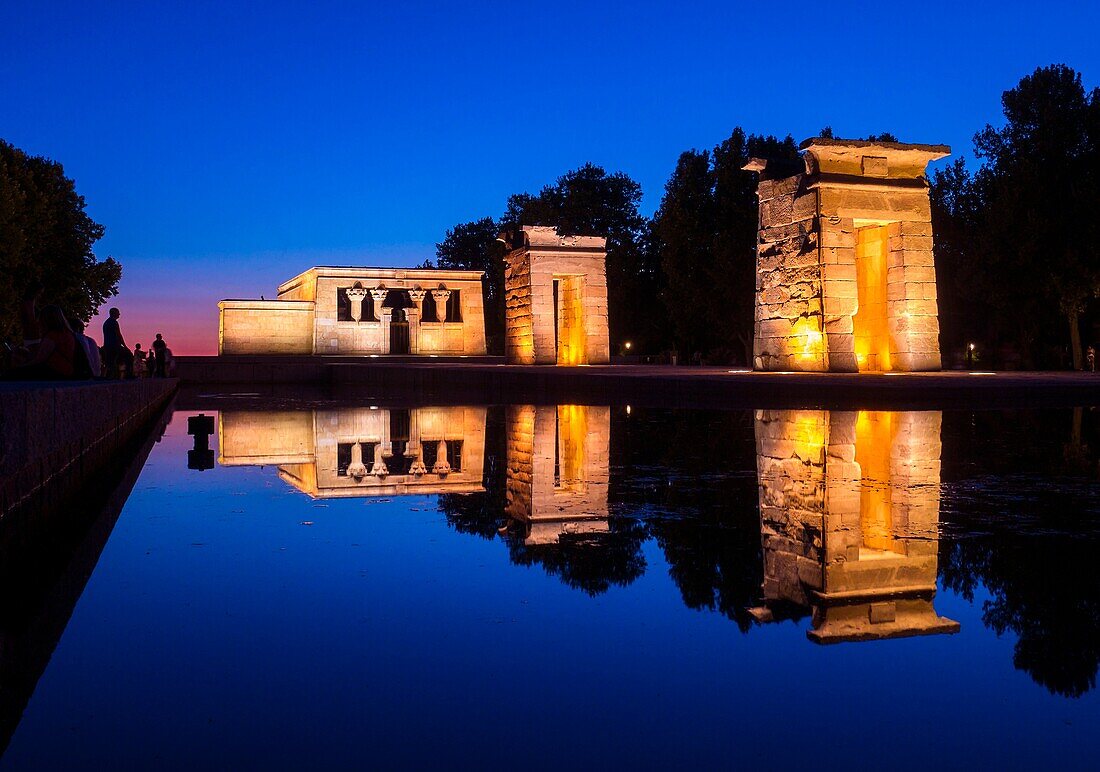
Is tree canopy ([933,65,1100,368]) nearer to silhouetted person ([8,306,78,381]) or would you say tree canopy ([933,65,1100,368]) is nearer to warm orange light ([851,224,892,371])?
warm orange light ([851,224,892,371])

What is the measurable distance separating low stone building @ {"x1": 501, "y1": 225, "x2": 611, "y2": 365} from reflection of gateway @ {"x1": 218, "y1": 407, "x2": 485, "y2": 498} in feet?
56.2

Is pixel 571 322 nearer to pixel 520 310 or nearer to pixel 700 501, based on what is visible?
pixel 520 310

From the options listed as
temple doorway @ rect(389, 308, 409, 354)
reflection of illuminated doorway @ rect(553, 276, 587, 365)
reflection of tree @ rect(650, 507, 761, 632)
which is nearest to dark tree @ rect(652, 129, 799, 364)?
reflection of illuminated doorway @ rect(553, 276, 587, 365)

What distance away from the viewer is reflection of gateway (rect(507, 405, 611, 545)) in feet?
18.7

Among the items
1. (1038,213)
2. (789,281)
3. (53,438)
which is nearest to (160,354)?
(789,281)

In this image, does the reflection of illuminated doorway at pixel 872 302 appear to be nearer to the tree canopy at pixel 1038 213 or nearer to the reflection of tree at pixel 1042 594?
the tree canopy at pixel 1038 213

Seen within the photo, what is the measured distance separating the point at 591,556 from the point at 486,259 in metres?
73.5

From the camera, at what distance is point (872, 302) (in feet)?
75.0

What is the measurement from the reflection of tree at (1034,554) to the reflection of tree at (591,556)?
143cm

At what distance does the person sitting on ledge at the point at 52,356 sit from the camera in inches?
358

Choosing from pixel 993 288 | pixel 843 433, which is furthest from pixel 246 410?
pixel 993 288

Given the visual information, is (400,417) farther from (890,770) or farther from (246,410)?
(890,770)

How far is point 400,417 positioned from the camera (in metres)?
15.3

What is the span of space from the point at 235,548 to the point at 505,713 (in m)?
2.84
